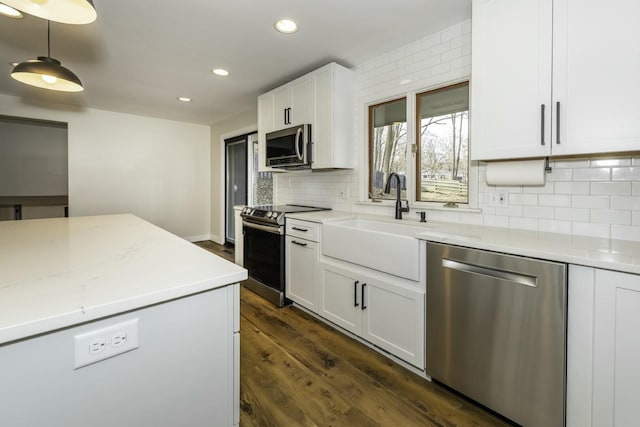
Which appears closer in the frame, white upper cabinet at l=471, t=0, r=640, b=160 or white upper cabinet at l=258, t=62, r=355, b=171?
white upper cabinet at l=471, t=0, r=640, b=160

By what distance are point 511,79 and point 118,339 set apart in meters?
2.18

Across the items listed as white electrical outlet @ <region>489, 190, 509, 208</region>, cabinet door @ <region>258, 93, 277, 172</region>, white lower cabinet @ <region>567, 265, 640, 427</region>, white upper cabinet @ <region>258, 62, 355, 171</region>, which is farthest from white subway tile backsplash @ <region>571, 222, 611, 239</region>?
cabinet door @ <region>258, 93, 277, 172</region>

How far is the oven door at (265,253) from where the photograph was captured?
9.83 feet

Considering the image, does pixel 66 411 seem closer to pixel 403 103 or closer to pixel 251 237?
pixel 251 237

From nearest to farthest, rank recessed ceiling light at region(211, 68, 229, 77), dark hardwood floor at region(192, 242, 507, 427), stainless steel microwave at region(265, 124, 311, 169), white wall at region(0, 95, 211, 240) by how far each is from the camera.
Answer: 1. dark hardwood floor at region(192, 242, 507, 427)
2. stainless steel microwave at region(265, 124, 311, 169)
3. recessed ceiling light at region(211, 68, 229, 77)
4. white wall at region(0, 95, 211, 240)

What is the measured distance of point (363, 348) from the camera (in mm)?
2252

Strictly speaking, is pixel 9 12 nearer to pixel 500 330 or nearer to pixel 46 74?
pixel 46 74

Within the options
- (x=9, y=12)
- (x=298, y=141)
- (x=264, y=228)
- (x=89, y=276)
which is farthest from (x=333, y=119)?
(x=9, y=12)

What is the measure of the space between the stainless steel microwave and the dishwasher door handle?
1.86m

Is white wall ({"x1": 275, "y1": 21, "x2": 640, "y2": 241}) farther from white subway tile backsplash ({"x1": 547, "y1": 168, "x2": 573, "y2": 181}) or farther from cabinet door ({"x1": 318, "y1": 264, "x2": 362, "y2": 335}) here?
cabinet door ({"x1": 318, "y1": 264, "x2": 362, "y2": 335})

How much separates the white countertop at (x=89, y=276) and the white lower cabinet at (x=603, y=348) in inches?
55.5

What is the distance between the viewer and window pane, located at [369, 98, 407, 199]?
2812mm

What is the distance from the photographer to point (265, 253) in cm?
319

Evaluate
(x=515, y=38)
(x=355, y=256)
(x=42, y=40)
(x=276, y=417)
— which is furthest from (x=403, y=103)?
(x=42, y=40)
